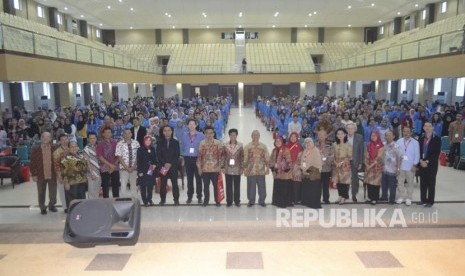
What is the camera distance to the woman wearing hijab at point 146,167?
7.62 m

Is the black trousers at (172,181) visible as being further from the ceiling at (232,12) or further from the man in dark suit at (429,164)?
the ceiling at (232,12)

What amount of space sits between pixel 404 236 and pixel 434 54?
1327 cm

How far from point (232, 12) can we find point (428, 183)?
1177 inches

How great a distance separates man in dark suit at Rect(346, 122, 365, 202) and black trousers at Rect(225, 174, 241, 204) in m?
2.35

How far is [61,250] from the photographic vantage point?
567 cm

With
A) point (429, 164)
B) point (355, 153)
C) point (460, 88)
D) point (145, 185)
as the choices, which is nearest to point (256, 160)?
point (355, 153)

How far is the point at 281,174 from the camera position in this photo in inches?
296

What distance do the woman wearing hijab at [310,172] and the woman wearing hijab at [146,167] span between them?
286 cm

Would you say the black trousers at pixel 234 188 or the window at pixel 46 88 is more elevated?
the window at pixel 46 88

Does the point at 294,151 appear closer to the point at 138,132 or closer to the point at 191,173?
the point at 191,173

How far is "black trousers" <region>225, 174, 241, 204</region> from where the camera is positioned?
25.2 ft

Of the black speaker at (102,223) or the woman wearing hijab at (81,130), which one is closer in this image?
the black speaker at (102,223)

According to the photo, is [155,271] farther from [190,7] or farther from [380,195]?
[190,7]

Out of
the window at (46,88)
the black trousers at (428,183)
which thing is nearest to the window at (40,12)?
the window at (46,88)
